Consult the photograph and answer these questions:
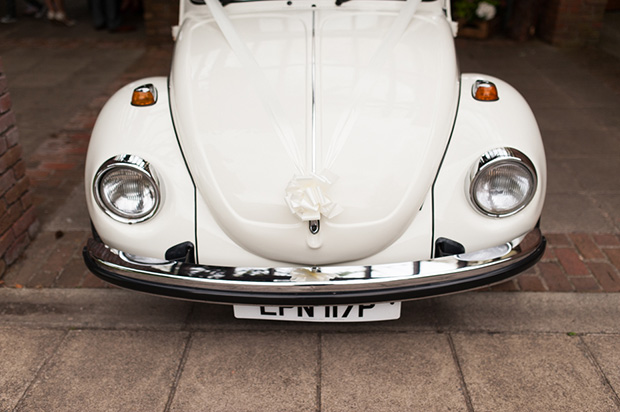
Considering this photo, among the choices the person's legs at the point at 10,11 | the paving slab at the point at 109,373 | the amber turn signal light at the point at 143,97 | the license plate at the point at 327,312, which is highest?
the amber turn signal light at the point at 143,97

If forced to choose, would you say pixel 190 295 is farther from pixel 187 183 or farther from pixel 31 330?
pixel 31 330

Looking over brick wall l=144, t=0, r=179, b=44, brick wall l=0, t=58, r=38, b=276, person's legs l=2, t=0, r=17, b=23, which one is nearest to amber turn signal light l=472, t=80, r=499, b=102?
brick wall l=0, t=58, r=38, b=276

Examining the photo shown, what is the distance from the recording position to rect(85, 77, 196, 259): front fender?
2.31 metres

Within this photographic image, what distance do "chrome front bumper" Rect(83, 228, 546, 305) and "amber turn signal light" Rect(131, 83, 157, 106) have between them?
0.81 m

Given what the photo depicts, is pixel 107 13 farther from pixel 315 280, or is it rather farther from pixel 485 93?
pixel 315 280

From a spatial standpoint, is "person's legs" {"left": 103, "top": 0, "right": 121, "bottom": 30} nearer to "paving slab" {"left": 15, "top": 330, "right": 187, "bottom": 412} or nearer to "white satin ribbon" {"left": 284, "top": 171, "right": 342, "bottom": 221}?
"paving slab" {"left": 15, "top": 330, "right": 187, "bottom": 412}

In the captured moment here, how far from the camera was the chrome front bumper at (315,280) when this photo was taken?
86.6 inches

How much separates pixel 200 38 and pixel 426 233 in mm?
1596

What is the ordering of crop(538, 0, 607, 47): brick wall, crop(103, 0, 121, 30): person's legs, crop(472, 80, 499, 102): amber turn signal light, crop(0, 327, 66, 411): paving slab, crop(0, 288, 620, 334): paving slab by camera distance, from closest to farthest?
crop(0, 327, 66, 411): paving slab → crop(472, 80, 499, 102): amber turn signal light → crop(0, 288, 620, 334): paving slab → crop(538, 0, 607, 47): brick wall → crop(103, 0, 121, 30): person's legs

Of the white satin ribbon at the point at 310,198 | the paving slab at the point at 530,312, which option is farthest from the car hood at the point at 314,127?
the paving slab at the point at 530,312

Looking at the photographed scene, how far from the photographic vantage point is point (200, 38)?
303 cm

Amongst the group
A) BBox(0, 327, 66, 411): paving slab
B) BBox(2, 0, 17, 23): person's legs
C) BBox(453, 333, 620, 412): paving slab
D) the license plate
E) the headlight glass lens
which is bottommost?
BBox(2, 0, 17, 23): person's legs

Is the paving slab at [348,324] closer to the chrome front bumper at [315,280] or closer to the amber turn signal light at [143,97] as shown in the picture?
the chrome front bumper at [315,280]

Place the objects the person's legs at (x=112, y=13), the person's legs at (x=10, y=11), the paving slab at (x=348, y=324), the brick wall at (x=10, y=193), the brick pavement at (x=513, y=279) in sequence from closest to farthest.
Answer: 1. the paving slab at (x=348, y=324)
2. the brick pavement at (x=513, y=279)
3. the brick wall at (x=10, y=193)
4. the person's legs at (x=112, y=13)
5. the person's legs at (x=10, y=11)
